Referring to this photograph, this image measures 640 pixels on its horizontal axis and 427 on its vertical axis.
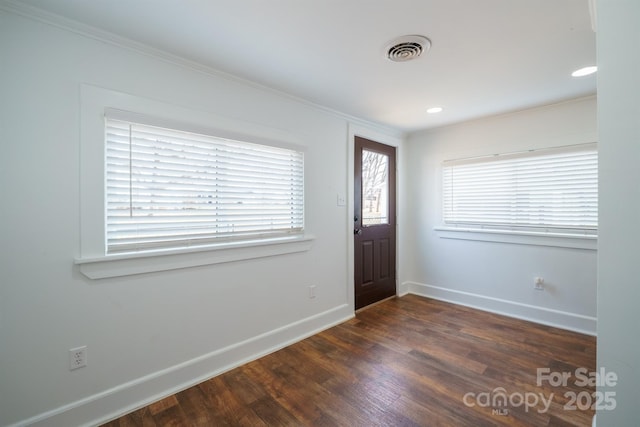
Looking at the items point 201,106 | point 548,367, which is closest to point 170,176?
point 201,106

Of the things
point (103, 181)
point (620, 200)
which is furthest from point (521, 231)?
point (103, 181)

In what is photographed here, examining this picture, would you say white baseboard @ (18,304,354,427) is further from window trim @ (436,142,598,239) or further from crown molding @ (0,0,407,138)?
window trim @ (436,142,598,239)

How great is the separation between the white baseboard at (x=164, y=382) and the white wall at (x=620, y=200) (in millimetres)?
2091

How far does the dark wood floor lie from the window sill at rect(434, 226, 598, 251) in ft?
2.88

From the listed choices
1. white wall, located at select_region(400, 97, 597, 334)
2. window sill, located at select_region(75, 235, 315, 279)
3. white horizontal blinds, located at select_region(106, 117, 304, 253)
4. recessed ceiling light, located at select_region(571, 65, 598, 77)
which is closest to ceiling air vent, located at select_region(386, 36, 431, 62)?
white horizontal blinds, located at select_region(106, 117, 304, 253)

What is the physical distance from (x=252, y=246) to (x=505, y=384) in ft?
7.02

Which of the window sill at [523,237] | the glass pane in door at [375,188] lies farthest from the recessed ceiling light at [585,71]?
the glass pane in door at [375,188]

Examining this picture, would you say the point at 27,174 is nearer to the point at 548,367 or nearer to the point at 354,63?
the point at 354,63

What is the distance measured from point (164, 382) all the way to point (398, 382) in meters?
1.62

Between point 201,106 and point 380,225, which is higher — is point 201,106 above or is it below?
above

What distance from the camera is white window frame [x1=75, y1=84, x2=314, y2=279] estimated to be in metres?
1.56

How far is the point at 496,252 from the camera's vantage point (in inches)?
127

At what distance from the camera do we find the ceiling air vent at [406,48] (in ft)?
5.46

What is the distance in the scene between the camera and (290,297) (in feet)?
8.48
